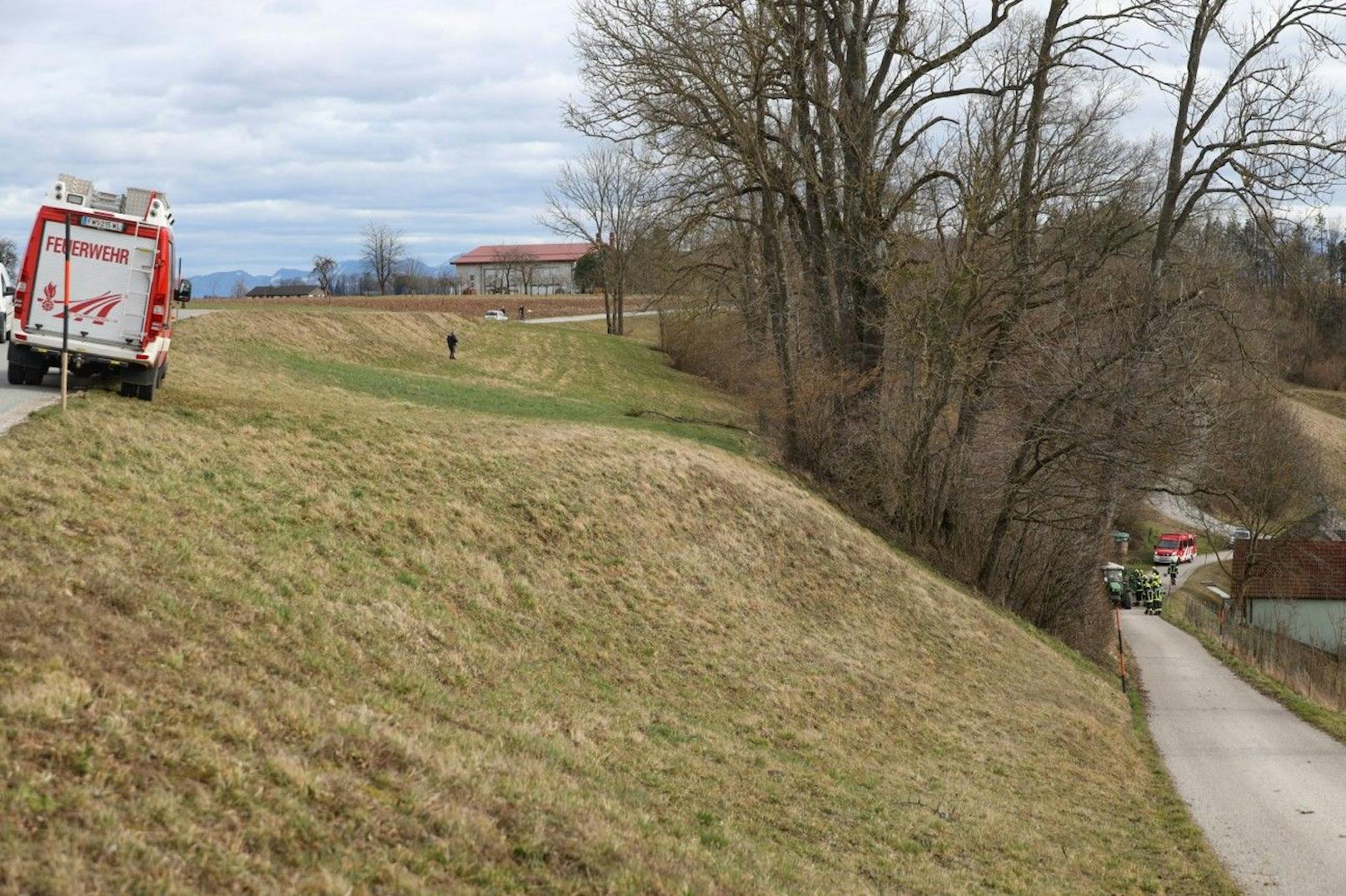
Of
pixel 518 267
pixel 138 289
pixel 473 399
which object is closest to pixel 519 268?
pixel 518 267

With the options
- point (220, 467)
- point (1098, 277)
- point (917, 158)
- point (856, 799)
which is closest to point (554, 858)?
point (856, 799)

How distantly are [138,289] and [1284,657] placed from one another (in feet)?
112

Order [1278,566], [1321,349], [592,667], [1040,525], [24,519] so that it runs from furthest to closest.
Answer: [1321,349] → [1278,566] → [1040,525] → [592,667] → [24,519]

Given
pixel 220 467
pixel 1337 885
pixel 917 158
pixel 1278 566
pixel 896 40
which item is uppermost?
pixel 896 40

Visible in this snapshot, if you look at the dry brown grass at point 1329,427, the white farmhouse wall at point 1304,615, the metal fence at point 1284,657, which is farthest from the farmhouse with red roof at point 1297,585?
the dry brown grass at point 1329,427

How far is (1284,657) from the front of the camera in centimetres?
3588

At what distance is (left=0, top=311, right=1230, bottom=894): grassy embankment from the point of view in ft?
19.6

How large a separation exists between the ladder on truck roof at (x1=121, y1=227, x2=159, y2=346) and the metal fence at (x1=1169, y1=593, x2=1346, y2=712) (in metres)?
25.2

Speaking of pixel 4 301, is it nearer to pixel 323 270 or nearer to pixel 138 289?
pixel 138 289

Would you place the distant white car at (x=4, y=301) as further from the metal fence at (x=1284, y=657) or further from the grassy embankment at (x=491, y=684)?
the metal fence at (x=1284, y=657)

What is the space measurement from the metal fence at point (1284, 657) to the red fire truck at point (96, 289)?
25.2m

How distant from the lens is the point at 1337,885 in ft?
37.4

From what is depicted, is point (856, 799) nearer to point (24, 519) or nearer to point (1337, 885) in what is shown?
point (1337, 885)

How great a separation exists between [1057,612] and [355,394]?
18.5 m
